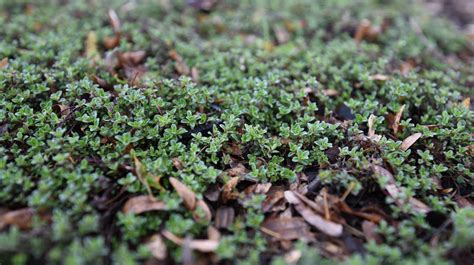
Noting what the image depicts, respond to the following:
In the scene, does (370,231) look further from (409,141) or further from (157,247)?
(157,247)

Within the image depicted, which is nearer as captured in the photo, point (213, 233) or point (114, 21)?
point (213, 233)

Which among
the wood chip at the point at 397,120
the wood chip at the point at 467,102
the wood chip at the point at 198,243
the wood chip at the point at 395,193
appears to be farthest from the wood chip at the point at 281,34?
the wood chip at the point at 198,243

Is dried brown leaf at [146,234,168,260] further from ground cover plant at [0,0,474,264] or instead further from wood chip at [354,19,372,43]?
wood chip at [354,19,372,43]

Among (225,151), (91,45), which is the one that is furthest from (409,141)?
(91,45)

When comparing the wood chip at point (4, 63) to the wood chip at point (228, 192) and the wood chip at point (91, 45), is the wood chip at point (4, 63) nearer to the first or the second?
the wood chip at point (91, 45)

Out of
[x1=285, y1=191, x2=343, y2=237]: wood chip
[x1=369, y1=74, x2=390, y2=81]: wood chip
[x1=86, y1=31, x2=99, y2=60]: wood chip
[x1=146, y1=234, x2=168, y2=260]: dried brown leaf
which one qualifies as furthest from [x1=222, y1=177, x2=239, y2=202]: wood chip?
[x1=86, y1=31, x2=99, y2=60]: wood chip
